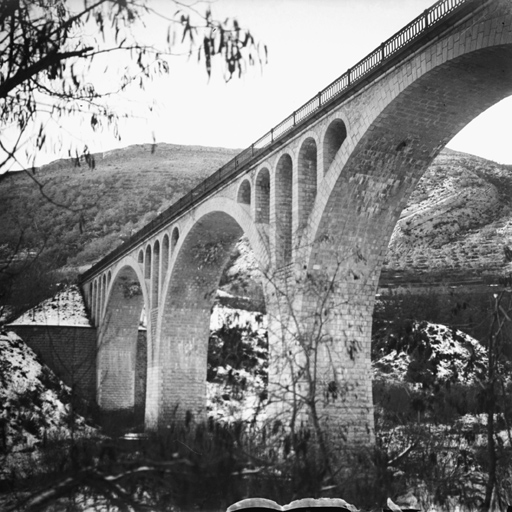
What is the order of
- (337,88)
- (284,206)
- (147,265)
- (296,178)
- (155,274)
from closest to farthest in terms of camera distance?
(337,88)
(296,178)
(284,206)
(155,274)
(147,265)

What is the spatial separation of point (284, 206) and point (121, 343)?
64.9 ft

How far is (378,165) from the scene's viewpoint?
1280 centimetres

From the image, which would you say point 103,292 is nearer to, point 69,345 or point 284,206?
A: point 69,345

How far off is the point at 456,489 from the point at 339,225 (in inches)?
273

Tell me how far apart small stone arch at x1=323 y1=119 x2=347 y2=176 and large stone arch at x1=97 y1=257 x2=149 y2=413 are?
56.0 feet

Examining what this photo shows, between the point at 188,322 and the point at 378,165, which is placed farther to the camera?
the point at 188,322

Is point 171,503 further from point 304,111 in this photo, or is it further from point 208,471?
point 304,111

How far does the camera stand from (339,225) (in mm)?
13336

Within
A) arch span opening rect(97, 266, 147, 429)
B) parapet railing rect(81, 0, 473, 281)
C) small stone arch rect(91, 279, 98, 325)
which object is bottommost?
arch span opening rect(97, 266, 147, 429)

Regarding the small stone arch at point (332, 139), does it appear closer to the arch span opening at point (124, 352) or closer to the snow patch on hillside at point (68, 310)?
the arch span opening at point (124, 352)

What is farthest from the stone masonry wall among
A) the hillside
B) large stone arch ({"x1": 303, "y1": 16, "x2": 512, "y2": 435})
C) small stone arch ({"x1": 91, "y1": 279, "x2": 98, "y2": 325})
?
large stone arch ({"x1": 303, "y1": 16, "x2": 512, "y2": 435})

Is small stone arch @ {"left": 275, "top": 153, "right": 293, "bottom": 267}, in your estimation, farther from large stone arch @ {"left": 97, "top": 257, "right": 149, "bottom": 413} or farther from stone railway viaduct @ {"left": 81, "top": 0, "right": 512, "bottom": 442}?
large stone arch @ {"left": 97, "top": 257, "right": 149, "bottom": 413}

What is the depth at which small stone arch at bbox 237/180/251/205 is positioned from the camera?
17234mm

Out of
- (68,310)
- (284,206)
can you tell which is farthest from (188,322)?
(68,310)
